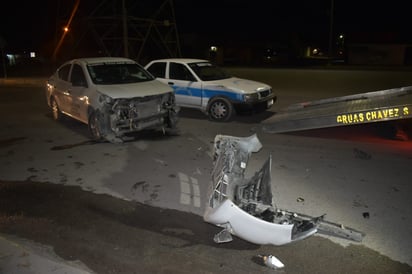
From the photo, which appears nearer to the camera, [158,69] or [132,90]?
[132,90]

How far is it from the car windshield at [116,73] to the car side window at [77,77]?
0.23 meters

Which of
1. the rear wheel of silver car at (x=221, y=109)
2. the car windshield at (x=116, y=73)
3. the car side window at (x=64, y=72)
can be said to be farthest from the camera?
the rear wheel of silver car at (x=221, y=109)

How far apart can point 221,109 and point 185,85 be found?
1294 millimetres

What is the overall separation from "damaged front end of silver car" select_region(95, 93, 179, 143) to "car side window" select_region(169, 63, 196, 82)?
2.35 meters

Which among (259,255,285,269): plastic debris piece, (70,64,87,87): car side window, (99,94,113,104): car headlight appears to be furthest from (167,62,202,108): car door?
(259,255,285,269): plastic debris piece

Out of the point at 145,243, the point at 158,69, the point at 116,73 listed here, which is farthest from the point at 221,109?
the point at 145,243

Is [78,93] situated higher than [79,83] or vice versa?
[79,83]

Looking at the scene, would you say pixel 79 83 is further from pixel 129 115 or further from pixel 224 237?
pixel 224 237

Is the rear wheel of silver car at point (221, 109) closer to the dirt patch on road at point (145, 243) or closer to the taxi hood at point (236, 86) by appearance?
the taxi hood at point (236, 86)

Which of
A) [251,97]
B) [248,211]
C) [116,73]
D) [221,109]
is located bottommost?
[248,211]

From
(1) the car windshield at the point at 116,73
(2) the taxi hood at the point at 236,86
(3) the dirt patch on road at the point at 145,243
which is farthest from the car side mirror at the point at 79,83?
(3) the dirt patch on road at the point at 145,243

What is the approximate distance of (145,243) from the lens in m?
4.39

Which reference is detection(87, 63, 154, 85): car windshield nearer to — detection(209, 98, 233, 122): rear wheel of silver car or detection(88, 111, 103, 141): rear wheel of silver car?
detection(88, 111, 103, 141): rear wheel of silver car

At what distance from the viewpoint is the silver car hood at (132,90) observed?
812 cm
